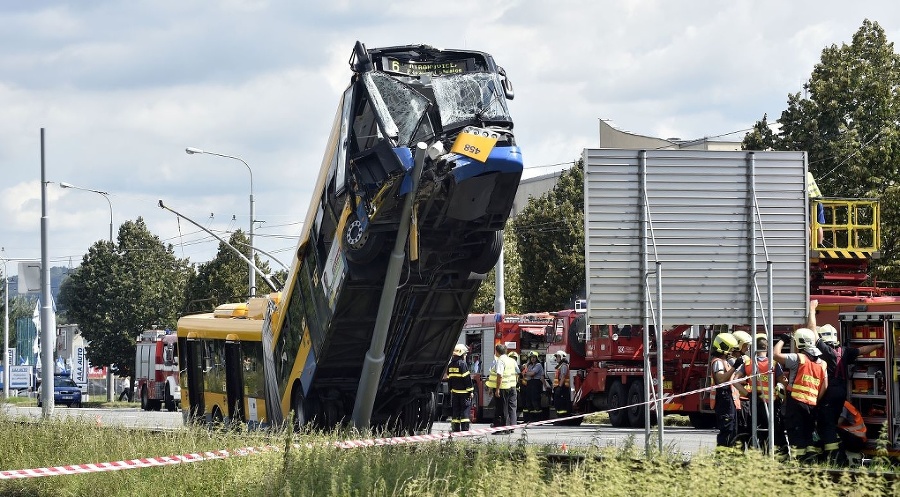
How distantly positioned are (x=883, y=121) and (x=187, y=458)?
24.7 meters

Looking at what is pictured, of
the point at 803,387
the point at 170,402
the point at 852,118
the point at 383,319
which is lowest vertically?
the point at 170,402

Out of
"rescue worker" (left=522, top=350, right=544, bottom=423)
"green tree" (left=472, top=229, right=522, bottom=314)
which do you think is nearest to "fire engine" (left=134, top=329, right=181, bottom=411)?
"green tree" (left=472, top=229, right=522, bottom=314)

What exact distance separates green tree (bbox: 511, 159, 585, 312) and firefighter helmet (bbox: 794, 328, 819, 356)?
3291cm

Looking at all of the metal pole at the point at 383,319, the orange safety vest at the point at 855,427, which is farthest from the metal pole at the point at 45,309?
the orange safety vest at the point at 855,427

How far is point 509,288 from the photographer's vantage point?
5081cm

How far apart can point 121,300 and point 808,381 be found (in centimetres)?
5243

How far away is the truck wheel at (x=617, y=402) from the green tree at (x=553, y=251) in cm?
1901

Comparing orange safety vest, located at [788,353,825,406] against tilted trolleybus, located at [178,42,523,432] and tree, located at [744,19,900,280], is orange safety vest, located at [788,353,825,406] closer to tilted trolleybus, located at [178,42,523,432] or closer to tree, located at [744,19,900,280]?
tilted trolleybus, located at [178,42,523,432]

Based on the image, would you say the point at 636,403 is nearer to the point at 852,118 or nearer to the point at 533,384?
the point at 533,384

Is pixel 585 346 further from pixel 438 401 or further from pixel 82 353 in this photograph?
pixel 82 353

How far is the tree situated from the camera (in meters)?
31.3

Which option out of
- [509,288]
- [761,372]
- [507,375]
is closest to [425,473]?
[761,372]

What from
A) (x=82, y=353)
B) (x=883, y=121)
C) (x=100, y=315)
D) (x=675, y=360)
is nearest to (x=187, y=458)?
(x=675, y=360)

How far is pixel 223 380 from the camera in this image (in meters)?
22.7
